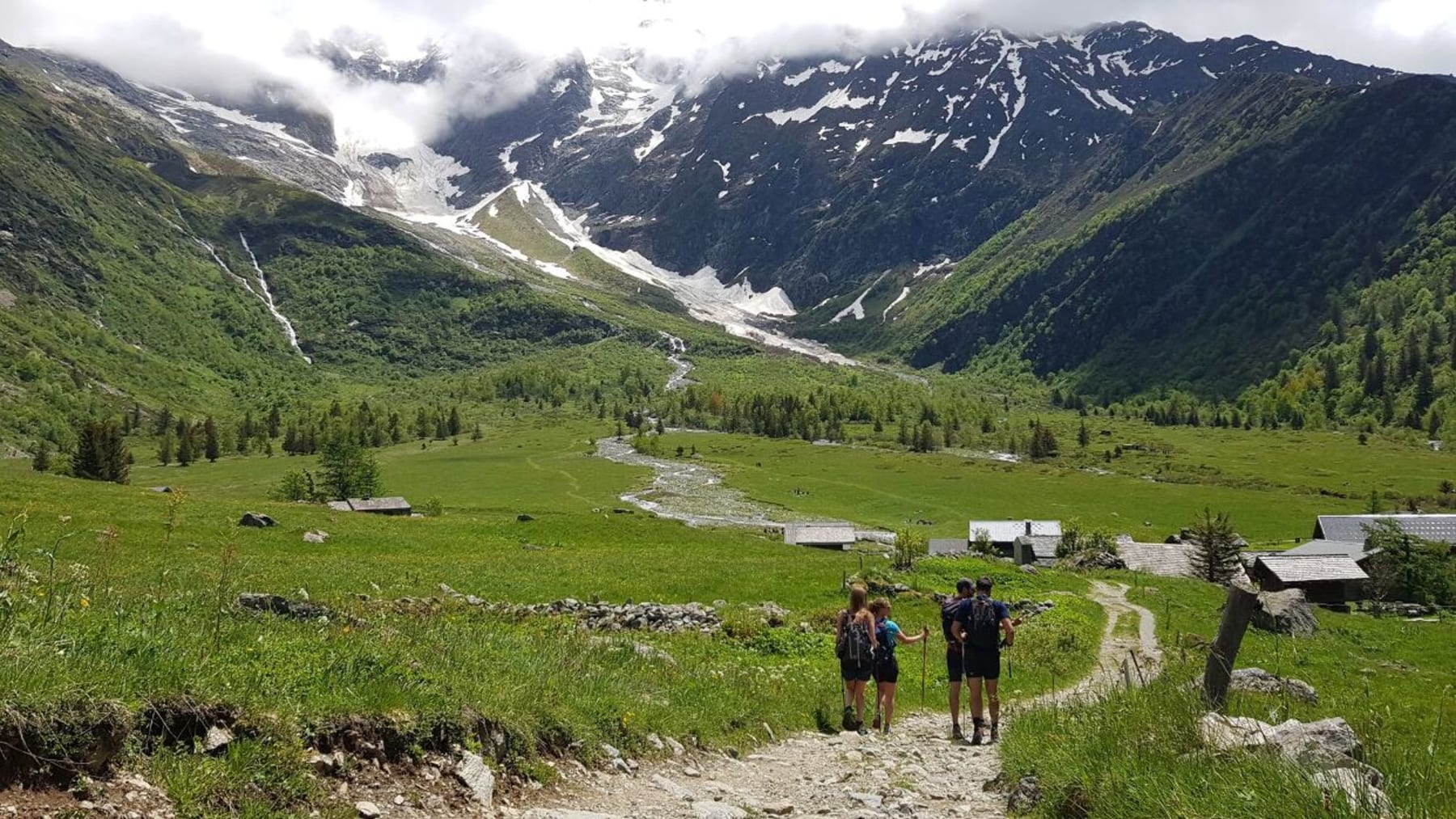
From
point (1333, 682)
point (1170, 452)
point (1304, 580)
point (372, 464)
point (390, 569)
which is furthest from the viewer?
point (1170, 452)

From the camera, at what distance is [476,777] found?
8742mm

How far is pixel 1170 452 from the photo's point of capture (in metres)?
195

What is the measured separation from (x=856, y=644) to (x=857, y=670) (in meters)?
0.61

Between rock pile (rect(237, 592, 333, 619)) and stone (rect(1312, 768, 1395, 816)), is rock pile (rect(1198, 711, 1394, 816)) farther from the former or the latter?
rock pile (rect(237, 592, 333, 619))

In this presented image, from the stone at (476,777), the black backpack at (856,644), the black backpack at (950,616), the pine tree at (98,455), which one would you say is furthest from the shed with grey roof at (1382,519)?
the pine tree at (98,455)

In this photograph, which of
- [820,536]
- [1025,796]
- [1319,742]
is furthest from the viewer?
[820,536]

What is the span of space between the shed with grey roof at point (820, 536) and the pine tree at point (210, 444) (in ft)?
457

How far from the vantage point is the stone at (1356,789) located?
5906mm

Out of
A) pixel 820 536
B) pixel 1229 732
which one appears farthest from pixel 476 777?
pixel 820 536

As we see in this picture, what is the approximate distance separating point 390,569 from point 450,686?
2672 centimetres

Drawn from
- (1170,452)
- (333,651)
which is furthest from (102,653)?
(1170,452)

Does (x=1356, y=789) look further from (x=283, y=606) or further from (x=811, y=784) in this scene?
(x=283, y=606)

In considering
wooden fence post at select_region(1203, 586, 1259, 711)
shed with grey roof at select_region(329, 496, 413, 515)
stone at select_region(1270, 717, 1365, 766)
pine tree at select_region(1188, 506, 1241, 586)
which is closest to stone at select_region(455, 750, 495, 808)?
stone at select_region(1270, 717, 1365, 766)

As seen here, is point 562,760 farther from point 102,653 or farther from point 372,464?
point 372,464
